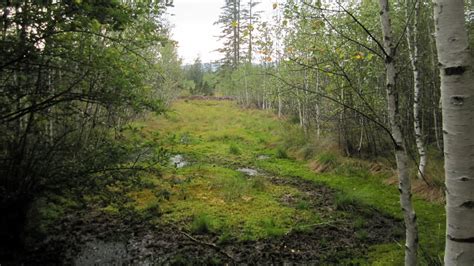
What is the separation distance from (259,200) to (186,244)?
2808 mm

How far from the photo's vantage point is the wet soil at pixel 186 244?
518 centimetres

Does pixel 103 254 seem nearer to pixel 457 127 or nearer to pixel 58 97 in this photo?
pixel 58 97

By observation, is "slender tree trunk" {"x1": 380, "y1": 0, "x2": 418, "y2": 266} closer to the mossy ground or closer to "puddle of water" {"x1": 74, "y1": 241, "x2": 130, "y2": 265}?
the mossy ground

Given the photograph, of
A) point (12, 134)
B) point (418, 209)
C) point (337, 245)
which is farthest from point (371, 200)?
point (12, 134)

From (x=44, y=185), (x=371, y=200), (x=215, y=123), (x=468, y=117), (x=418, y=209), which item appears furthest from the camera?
(x=215, y=123)

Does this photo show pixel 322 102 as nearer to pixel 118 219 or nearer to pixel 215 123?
pixel 215 123

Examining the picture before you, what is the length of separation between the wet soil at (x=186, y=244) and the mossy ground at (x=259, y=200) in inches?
5.8

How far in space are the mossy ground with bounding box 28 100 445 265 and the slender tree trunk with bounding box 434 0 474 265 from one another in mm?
2586

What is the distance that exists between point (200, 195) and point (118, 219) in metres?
2.22

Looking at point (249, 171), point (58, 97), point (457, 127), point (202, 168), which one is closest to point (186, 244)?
point (58, 97)

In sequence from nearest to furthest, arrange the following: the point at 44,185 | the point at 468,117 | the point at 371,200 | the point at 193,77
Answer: the point at 468,117 < the point at 44,185 < the point at 371,200 < the point at 193,77


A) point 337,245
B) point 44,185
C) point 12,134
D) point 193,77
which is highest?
point 193,77

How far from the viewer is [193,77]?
186 ft

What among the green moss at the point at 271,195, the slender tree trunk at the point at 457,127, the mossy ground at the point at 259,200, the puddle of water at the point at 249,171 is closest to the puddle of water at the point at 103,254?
the mossy ground at the point at 259,200
